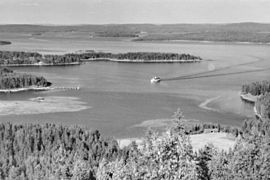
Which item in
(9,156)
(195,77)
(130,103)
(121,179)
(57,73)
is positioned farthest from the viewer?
(57,73)

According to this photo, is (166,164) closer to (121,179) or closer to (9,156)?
(121,179)

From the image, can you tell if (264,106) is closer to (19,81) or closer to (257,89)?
(257,89)

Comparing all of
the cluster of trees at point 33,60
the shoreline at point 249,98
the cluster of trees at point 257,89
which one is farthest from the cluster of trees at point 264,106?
the cluster of trees at point 33,60

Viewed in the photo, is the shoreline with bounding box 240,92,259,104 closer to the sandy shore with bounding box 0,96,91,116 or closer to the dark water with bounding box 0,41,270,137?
the dark water with bounding box 0,41,270,137

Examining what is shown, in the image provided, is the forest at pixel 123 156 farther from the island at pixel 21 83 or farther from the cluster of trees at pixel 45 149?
the island at pixel 21 83

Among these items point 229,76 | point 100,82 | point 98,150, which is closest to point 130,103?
point 100,82

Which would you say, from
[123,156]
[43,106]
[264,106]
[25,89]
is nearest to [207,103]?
[264,106]

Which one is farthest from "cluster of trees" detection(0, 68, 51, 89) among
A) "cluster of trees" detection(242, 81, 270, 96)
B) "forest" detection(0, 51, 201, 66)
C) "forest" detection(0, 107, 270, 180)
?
"forest" detection(0, 107, 270, 180)

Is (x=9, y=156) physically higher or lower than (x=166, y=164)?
lower
